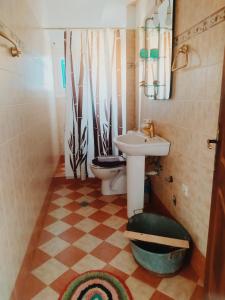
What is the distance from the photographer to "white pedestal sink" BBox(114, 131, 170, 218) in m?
1.96

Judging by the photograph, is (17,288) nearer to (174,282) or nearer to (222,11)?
(174,282)

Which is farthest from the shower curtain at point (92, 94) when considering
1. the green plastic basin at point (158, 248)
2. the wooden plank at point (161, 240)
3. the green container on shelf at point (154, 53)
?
the wooden plank at point (161, 240)

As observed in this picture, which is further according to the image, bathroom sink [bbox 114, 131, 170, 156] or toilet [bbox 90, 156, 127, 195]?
toilet [bbox 90, 156, 127, 195]

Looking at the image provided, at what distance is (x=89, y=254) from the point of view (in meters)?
1.77

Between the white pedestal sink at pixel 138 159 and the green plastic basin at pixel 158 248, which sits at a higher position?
the white pedestal sink at pixel 138 159

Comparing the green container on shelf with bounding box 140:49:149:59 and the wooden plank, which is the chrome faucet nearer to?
→ the green container on shelf with bounding box 140:49:149:59

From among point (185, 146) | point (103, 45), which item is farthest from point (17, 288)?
point (103, 45)

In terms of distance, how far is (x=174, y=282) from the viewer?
4.93ft

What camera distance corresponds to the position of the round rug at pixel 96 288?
4.57 feet

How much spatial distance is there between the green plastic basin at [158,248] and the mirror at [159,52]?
44.3 inches

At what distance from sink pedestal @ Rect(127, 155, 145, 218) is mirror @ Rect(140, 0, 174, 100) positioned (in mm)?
660

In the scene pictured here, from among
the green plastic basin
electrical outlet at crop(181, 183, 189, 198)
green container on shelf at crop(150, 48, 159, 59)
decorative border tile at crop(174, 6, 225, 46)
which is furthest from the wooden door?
green container on shelf at crop(150, 48, 159, 59)

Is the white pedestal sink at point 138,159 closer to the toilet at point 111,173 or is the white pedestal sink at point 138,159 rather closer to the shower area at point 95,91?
the toilet at point 111,173

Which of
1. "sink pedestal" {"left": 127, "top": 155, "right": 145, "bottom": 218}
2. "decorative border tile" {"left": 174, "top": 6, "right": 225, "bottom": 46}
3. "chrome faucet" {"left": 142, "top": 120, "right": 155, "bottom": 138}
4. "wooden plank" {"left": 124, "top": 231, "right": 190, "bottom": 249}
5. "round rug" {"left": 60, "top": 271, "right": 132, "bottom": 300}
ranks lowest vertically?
"round rug" {"left": 60, "top": 271, "right": 132, "bottom": 300}
